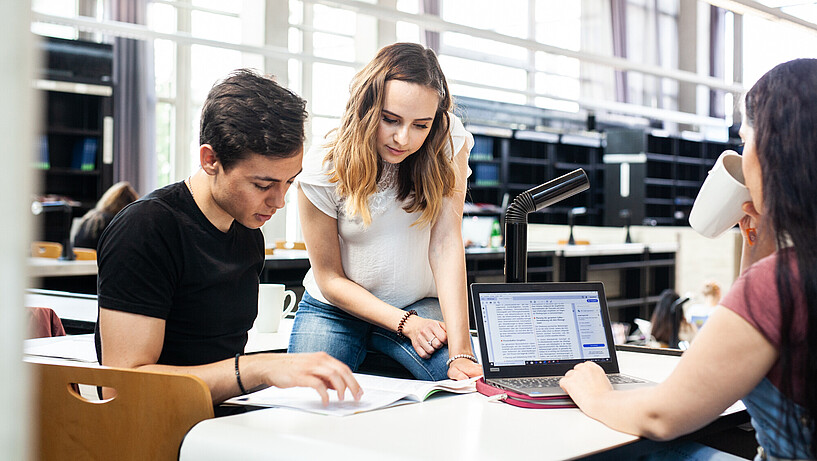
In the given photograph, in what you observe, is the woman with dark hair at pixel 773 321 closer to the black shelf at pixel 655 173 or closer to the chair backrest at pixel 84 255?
the chair backrest at pixel 84 255

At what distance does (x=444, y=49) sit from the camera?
10781 mm

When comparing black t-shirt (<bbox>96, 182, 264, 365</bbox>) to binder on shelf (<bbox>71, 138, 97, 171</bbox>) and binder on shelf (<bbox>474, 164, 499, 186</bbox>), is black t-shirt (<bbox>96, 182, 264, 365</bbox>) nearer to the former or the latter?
binder on shelf (<bbox>71, 138, 97, 171</bbox>)

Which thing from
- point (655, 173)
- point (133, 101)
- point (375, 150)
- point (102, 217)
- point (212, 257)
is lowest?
point (212, 257)

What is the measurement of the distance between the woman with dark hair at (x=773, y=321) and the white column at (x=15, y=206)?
84cm

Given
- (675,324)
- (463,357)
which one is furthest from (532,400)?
(675,324)

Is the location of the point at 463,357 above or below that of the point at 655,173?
below

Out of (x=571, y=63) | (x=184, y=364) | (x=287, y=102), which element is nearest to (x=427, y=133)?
(x=287, y=102)

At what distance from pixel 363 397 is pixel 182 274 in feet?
1.37

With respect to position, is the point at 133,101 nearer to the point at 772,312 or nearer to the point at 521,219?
the point at 521,219

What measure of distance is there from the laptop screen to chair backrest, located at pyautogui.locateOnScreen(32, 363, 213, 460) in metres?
0.55

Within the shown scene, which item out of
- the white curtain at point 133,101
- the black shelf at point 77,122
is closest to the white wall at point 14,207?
the black shelf at point 77,122

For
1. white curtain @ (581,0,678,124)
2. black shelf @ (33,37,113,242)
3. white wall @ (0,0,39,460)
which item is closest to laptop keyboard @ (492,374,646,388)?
white wall @ (0,0,39,460)

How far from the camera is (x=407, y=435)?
112 centimetres

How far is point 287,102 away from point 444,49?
9.58 m
